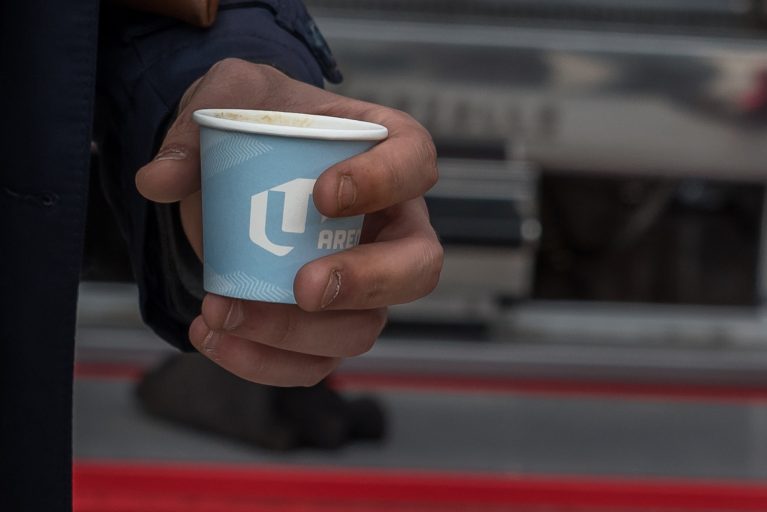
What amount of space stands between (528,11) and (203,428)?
3.42 feet

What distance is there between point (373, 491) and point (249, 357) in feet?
4.10

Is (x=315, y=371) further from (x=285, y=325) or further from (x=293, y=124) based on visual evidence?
(x=293, y=124)

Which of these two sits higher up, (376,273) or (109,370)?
(376,273)

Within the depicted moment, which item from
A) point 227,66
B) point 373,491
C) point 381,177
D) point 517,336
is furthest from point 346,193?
point 517,336

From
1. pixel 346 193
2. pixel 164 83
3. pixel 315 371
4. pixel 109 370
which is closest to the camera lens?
pixel 346 193

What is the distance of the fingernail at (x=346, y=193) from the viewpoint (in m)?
0.70

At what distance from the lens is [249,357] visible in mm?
790

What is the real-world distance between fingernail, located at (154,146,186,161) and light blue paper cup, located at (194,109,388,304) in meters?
0.02

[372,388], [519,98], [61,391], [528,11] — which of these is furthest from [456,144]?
[61,391]

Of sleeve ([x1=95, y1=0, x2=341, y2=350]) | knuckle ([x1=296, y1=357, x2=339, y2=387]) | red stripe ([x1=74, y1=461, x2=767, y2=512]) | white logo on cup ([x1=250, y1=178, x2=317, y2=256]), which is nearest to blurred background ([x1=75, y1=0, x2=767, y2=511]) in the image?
red stripe ([x1=74, y1=461, x2=767, y2=512])

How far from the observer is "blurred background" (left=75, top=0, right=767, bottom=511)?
6.64 feet

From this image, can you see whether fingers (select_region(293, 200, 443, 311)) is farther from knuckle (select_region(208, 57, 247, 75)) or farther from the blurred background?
the blurred background

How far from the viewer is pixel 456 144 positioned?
2328 mm

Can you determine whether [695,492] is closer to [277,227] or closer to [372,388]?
[372,388]
